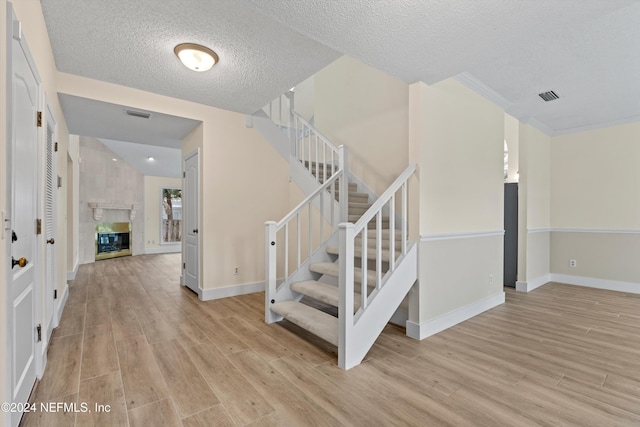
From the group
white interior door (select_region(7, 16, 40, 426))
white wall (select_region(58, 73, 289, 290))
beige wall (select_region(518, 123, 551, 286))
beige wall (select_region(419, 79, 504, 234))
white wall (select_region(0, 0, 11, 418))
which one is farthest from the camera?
beige wall (select_region(518, 123, 551, 286))

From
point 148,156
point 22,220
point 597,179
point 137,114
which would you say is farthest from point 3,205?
point 148,156

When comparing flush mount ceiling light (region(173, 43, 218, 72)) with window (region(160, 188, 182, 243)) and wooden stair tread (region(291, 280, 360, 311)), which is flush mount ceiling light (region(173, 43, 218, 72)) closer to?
wooden stair tread (region(291, 280, 360, 311))

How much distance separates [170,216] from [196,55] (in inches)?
322

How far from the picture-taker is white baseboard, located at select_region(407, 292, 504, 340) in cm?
281

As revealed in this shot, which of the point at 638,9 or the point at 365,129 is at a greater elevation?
the point at 638,9

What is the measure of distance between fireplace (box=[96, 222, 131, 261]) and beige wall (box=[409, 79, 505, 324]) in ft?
27.1

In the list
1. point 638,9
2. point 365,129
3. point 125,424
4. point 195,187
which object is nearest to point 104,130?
point 195,187

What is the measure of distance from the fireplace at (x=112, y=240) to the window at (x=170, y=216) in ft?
3.32

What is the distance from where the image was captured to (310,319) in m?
2.73

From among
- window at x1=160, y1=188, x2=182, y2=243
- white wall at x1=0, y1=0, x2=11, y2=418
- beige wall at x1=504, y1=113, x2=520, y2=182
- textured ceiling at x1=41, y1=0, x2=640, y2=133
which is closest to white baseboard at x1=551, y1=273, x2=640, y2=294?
beige wall at x1=504, y1=113, x2=520, y2=182

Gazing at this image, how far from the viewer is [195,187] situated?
4355mm

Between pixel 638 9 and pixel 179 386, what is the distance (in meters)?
4.26

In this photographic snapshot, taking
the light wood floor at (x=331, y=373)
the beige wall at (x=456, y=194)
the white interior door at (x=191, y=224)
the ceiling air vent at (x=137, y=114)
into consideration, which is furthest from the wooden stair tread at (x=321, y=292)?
the ceiling air vent at (x=137, y=114)

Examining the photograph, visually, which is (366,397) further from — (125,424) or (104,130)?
(104,130)
